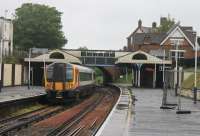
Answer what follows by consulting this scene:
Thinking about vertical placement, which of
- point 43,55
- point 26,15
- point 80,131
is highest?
point 26,15

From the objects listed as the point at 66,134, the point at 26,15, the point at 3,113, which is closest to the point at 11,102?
the point at 3,113

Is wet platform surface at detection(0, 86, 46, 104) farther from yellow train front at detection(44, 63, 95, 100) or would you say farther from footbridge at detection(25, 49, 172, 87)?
footbridge at detection(25, 49, 172, 87)

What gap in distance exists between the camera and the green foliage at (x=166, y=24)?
493 feet

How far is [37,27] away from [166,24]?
3527 centimetres

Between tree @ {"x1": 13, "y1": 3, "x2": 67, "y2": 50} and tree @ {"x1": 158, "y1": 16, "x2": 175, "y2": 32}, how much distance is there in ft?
80.4

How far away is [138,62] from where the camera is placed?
8550 centimetres

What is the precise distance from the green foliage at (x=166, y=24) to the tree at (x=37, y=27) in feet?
80.1

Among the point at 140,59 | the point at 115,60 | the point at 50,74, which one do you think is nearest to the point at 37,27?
the point at 115,60

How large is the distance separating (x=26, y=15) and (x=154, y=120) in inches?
4341

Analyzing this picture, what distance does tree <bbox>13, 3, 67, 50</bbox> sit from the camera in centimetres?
12975

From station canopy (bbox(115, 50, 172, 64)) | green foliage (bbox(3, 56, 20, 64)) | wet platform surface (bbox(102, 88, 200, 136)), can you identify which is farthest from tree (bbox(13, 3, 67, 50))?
wet platform surface (bbox(102, 88, 200, 136))

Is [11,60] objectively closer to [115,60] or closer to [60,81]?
[115,60]

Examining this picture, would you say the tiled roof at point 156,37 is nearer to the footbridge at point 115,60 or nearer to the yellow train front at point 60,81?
the footbridge at point 115,60

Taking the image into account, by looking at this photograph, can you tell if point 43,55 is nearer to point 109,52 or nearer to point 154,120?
point 109,52
